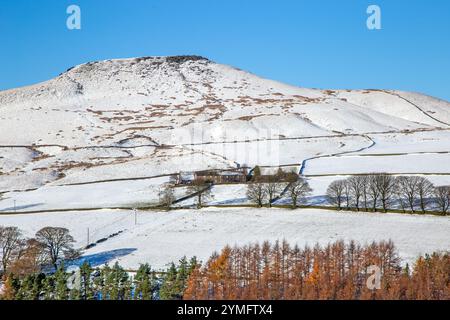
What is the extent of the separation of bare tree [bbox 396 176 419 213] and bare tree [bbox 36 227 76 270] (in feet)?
137

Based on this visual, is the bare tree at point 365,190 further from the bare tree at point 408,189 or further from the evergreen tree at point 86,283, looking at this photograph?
the evergreen tree at point 86,283

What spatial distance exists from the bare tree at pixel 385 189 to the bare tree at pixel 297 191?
32.9 ft

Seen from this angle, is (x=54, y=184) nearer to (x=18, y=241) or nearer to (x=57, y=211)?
(x=57, y=211)

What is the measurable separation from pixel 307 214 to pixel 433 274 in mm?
27484

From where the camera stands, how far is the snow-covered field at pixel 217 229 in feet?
156

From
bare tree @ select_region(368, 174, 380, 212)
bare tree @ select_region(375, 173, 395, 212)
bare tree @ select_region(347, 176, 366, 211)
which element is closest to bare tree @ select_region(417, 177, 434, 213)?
bare tree @ select_region(375, 173, 395, 212)

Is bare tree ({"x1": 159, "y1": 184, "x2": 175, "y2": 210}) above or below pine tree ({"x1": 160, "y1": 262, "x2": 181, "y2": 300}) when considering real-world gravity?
above

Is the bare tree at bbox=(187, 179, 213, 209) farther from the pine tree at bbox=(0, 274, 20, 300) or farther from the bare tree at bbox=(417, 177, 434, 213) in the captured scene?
the pine tree at bbox=(0, 274, 20, 300)

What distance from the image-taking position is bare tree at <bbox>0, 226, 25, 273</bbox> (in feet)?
151

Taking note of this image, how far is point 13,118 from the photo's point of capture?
176 metres

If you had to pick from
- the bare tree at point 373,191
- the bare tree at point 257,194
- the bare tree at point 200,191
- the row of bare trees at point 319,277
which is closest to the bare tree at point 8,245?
the row of bare trees at point 319,277

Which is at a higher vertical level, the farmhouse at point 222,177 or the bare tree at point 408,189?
the farmhouse at point 222,177
